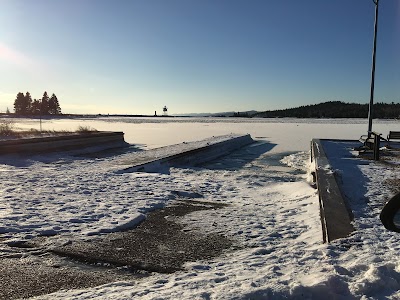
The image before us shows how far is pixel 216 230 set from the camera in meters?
5.54

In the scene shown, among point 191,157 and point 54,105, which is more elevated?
point 54,105

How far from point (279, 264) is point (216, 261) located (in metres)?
0.76

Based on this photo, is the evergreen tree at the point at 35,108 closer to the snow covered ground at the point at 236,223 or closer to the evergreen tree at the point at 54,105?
the evergreen tree at the point at 54,105

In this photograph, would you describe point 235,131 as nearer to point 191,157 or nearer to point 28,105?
point 191,157

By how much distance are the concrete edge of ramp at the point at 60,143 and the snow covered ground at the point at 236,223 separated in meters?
2.92

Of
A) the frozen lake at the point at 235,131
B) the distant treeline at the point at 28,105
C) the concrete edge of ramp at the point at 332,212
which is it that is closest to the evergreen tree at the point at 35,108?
the distant treeline at the point at 28,105

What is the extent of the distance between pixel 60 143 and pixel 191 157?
6881 millimetres

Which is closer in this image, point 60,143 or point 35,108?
point 60,143

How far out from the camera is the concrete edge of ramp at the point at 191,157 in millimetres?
11531

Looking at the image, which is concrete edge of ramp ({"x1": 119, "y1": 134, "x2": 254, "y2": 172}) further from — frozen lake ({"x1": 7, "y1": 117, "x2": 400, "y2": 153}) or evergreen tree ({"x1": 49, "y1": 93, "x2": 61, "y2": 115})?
evergreen tree ({"x1": 49, "y1": 93, "x2": 61, "y2": 115})

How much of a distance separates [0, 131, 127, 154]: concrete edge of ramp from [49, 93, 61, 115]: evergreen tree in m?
92.5

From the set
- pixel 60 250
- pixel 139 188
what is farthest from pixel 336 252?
pixel 139 188

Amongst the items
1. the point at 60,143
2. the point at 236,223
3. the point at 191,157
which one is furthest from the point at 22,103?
the point at 236,223

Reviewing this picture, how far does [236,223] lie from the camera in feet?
19.3
